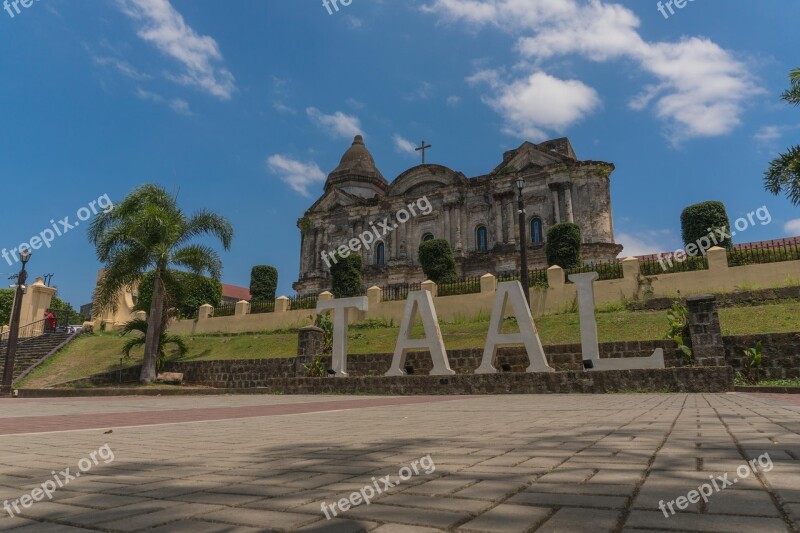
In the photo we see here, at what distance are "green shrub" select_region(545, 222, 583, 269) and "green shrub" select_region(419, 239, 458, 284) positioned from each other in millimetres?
6241

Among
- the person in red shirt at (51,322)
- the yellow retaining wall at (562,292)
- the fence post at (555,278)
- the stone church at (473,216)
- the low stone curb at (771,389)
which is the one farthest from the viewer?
the stone church at (473,216)

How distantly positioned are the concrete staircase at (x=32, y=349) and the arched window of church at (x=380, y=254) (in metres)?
21.3

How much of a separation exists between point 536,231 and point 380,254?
12715 millimetres

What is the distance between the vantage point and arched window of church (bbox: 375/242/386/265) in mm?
40250

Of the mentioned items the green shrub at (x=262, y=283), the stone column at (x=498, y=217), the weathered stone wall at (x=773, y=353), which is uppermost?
the stone column at (x=498, y=217)

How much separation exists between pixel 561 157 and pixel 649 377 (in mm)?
26952

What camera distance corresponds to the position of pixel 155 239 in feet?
63.9

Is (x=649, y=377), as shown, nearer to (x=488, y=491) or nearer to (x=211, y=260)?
(x=488, y=491)

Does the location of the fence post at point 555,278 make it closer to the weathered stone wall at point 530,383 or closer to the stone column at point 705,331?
the stone column at point 705,331

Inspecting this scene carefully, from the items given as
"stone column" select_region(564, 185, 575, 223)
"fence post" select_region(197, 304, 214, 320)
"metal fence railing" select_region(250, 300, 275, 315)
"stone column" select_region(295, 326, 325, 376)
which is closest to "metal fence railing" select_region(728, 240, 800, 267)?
"stone column" select_region(564, 185, 575, 223)

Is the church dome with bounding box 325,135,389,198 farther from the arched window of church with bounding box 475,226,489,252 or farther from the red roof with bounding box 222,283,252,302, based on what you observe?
the red roof with bounding box 222,283,252,302

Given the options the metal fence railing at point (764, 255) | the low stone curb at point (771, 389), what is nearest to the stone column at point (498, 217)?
the metal fence railing at point (764, 255)

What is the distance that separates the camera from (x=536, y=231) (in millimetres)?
34906

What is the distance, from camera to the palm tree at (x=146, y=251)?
19.0 m
